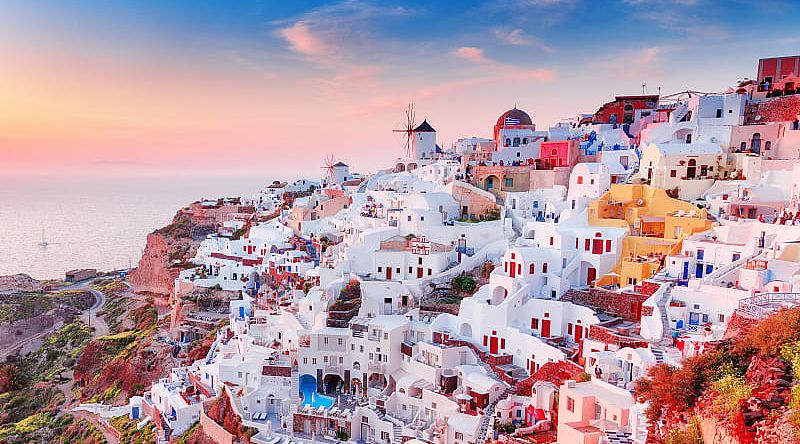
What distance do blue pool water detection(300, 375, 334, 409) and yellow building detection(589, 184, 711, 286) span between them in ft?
39.9

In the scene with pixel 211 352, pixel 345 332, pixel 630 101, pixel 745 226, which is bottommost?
pixel 211 352

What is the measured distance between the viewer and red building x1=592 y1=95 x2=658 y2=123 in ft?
122

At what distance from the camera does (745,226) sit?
20500 millimetres

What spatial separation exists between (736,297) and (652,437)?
7.95 metres

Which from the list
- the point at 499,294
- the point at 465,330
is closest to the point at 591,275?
the point at 499,294

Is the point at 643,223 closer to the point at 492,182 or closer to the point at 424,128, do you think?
the point at 492,182

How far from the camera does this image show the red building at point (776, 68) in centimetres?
3120

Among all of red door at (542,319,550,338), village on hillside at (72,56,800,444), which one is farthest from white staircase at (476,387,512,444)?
red door at (542,319,550,338)

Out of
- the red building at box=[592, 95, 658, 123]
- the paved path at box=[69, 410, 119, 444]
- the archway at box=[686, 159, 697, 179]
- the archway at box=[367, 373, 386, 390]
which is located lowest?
the paved path at box=[69, 410, 119, 444]

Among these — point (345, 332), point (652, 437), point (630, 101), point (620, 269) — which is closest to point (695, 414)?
point (652, 437)

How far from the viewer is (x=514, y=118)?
42.2 meters

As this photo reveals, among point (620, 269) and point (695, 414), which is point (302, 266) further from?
point (695, 414)

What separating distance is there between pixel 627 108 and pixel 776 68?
8.77 m

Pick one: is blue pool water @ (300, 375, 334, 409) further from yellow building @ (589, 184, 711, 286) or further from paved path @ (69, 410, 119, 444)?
yellow building @ (589, 184, 711, 286)
